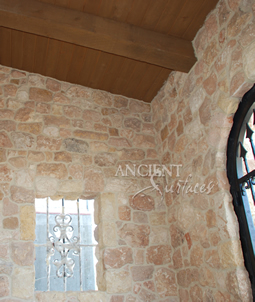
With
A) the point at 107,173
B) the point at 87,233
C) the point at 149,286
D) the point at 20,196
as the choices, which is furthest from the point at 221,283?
the point at 87,233

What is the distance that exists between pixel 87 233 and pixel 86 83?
3.20 meters

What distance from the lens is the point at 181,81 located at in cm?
350

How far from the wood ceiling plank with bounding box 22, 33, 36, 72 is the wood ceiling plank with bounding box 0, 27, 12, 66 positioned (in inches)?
6.1

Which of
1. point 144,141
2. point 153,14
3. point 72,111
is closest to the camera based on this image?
point 153,14

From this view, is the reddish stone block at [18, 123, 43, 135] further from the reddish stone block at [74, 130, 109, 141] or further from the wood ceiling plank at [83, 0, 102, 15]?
the wood ceiling plank at [83, 0, 102, 15]

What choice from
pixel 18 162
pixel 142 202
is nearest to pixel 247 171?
pixel 142 202

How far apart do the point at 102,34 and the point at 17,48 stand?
1112mm

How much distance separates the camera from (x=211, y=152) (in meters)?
2.85

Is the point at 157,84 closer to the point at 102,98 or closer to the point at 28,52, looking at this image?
the point at 102,98

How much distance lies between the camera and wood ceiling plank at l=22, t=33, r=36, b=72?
336 cm

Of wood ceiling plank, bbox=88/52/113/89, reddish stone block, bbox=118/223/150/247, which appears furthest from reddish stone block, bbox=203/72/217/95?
reddish stone block, bbox=118/223/150/247

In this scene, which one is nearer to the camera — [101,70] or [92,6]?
[92,6]

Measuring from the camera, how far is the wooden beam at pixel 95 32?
2.85 m

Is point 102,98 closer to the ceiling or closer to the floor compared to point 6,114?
closer to the ceiling
